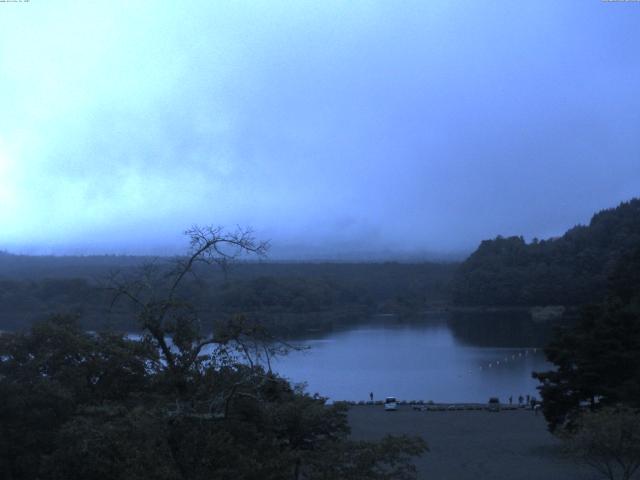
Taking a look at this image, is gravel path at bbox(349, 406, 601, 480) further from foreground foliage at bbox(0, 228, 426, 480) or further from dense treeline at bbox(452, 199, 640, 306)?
dense treeline at bbox(452, 199, 640, 306)

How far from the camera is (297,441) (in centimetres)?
786

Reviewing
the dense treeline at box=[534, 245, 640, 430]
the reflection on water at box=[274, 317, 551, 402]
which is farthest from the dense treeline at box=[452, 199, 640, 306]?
the dense treeline at box=[534, 245, 640, 430]

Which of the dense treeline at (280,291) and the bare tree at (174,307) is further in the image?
the dense treeline at (280,291)

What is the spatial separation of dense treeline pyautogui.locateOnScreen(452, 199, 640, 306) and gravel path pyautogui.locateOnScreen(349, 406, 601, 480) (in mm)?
40283

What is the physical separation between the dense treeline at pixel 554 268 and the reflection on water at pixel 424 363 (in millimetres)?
11265

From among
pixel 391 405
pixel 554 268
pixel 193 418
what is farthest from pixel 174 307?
pixel 554 268

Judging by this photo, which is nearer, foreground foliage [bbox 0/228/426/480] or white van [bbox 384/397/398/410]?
foreground foliage [bbox 0/228/426/480]

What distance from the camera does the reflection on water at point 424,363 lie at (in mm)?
25734

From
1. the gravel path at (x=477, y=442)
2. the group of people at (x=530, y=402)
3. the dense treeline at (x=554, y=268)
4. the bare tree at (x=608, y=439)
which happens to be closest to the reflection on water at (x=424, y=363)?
the group of people at (x=530, y=402)

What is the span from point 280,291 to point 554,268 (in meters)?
23.9

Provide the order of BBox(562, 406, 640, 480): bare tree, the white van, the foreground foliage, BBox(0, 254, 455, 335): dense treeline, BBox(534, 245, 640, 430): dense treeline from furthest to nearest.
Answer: BBox(0, 254, 455, 335): dense treeline
the white van
BBox(534, 245, 640, 430): dense treeline
BBox(562, 406, 640, 480): bare tree
the foreground foliage

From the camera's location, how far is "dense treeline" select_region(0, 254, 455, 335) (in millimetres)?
38281

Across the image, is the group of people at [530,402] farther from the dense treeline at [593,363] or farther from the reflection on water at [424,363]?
the dense treeline at [593,363]

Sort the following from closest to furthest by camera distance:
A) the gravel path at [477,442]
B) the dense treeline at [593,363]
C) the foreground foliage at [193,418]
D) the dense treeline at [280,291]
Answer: the foreground foliage at [193,418], the gravel path at [477,442], the dense treeline at [593,363], the dense treeline at [280,291]
